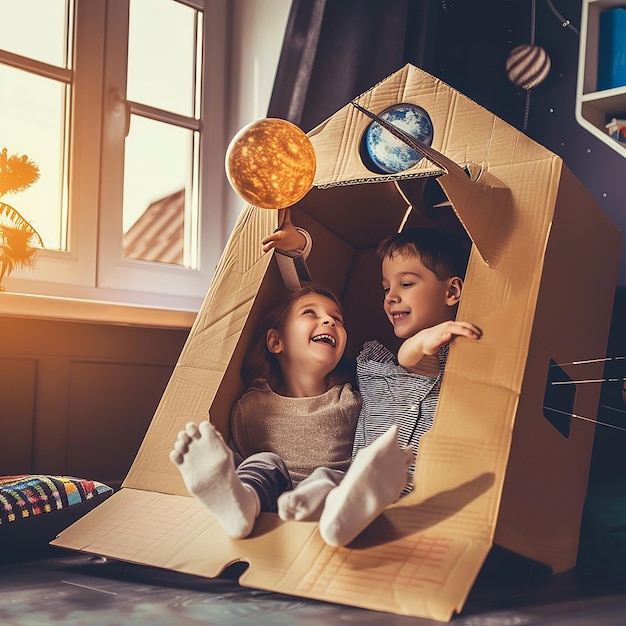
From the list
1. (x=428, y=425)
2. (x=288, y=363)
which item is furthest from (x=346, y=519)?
(x=288, y=363)

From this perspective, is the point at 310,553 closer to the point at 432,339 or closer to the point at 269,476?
the point at 269,476

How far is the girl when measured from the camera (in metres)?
1.41

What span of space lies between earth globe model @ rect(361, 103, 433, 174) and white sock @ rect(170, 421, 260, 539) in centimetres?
59

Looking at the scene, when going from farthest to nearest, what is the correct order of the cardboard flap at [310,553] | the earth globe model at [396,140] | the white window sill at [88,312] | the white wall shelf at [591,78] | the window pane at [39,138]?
the window pane at [39,138]
the white wall shelf at [591,78]
the white window sill at [88,312]
the earth globe model at [396,140]
the cardboard flap at [310,553]

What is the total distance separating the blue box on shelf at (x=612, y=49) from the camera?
1846mm

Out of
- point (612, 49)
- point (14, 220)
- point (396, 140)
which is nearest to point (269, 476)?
point (396, 140)

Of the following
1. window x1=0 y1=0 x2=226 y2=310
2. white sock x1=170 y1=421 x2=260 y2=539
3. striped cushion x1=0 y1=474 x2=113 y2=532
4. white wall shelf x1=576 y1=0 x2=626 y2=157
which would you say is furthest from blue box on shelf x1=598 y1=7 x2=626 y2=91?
striped cushion x1=0 y1=474 x2=113 y2=532

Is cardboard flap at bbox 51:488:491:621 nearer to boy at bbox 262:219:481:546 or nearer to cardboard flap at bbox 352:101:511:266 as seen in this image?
boy at bbox 262:219:481:546

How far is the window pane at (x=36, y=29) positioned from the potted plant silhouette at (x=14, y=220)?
425 mm

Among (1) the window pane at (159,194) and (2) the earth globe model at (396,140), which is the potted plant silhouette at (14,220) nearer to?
(1) the window pane at (159,194)

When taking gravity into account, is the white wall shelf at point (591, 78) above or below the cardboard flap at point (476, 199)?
above

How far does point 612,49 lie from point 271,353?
3.48 ft

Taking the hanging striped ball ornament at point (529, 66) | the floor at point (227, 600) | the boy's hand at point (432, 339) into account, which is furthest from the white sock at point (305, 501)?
the hanging striped ball ornament at point (529, 66)

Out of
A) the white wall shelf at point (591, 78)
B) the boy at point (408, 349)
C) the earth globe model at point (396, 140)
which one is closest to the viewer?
the boy at point (408, 349)
